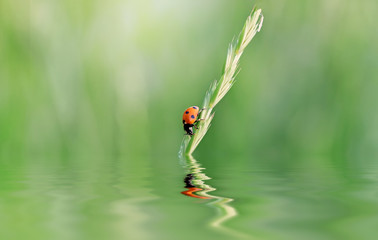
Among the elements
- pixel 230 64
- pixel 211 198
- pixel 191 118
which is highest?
pixel 230 64

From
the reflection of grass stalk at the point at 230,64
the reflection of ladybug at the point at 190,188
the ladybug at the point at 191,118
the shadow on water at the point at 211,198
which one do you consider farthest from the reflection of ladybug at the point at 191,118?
the reflection of ladybug at the point at 190,188

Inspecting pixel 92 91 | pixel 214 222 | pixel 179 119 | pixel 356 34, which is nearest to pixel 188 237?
pixel 214 222

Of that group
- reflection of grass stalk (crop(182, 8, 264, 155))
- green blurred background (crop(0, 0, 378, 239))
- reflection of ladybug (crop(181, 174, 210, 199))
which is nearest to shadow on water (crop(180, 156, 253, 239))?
reflection of ladybug (crop(181, 174, 210, 199))

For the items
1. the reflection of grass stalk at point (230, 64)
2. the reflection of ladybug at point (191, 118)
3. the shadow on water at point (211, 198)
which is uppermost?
the reflection of grass stalk at point (230, 64)

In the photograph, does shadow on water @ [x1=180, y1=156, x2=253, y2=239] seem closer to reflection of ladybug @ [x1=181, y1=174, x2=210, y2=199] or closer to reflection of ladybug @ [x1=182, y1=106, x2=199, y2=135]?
reflection of ladybug @ [x1=181, y1=174, x2=210, y2=199]

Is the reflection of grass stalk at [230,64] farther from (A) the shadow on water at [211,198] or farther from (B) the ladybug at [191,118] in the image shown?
(A) the shadow on water at [211,198]

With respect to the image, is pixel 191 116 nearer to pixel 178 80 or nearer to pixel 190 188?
pixel 178 80

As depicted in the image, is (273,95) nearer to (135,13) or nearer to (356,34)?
(356,34)

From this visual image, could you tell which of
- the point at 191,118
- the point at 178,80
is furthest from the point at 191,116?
the point at 178,80
